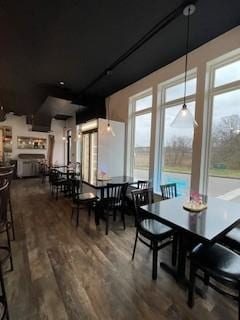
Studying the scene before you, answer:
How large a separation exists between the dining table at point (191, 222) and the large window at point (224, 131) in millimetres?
557

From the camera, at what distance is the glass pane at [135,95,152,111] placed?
411 centimetres

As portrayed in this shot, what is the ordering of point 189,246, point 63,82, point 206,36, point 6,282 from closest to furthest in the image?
point 6,282 → point 189,246 → point 206,36 → point 63,82

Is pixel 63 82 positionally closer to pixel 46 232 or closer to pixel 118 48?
pixel 118 48

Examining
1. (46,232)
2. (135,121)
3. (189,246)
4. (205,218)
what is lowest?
(46,232)

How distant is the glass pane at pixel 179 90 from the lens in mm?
3169

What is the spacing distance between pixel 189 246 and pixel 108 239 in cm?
125

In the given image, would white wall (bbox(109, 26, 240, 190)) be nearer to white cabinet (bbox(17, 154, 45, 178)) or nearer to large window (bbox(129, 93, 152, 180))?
large window (bbox(129, 93, 152, 180))

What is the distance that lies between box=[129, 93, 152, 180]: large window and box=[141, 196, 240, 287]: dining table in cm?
198

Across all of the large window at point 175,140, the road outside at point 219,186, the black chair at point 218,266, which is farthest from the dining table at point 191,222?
the large window at point 175,140

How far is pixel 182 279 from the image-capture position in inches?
73.2

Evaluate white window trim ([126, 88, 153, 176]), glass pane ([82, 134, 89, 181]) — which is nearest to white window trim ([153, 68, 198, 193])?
white window trim ([126, 88, 153, 176])

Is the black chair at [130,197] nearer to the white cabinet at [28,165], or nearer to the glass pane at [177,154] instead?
the glass pane at [177,154]

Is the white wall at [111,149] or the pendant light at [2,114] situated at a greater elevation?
the pendant light at [2,114]

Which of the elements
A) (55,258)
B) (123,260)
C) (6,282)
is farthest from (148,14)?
(6,282)
